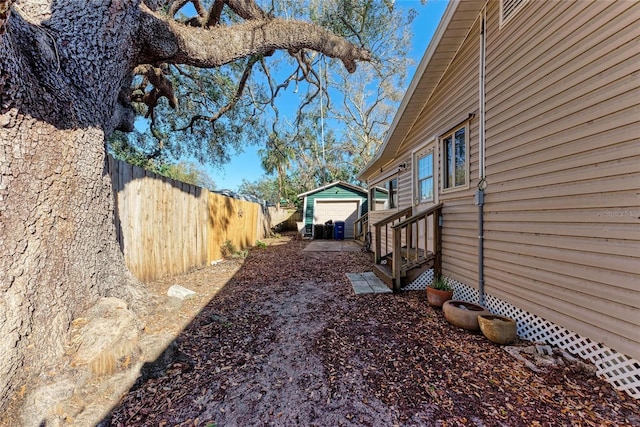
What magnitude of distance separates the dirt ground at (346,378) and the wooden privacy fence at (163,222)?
4.17 ft

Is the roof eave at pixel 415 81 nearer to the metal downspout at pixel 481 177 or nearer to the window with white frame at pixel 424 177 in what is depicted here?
the metal downspout at pixel 481 177

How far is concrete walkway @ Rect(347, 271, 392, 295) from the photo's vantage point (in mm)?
4400

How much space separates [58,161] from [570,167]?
15.2 feet

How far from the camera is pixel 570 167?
2338 mm

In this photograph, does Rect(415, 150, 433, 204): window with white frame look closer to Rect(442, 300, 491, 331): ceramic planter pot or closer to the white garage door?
Rect(442, 300, 491, 331): ceramic planter pot

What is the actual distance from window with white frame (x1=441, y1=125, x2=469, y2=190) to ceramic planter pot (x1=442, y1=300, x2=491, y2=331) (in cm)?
183

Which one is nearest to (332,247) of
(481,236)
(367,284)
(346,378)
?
(367,284)

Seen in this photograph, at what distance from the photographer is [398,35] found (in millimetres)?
8422

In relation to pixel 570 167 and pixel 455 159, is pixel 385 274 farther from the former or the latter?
pixel 570 167

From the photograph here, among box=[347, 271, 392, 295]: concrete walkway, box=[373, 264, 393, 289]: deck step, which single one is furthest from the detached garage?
box=[373, 264, 393, 289]: deck step

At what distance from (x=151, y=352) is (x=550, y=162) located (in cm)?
427

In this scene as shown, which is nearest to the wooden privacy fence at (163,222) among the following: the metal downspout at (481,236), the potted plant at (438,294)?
the potted plant at (438,294)

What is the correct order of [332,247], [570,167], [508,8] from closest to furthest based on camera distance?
1. [570,167]
2. [508,8]
3. [332,247]

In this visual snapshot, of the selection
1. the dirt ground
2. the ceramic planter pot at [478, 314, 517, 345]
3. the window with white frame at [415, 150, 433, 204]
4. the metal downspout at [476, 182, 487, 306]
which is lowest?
the dirt ground
